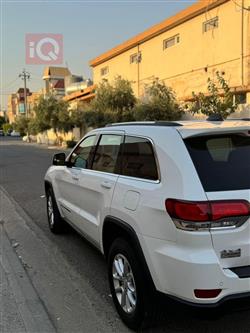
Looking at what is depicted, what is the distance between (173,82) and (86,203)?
24.7 metres

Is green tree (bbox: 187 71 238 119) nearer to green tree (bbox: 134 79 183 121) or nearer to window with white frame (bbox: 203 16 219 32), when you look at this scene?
green tree (bbox: 134 79 183 121)

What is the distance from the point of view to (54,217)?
689 centimetres

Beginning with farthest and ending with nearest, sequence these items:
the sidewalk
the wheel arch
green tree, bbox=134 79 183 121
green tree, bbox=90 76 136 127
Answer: green tree, bbox=90 76 136 127 < green tree, bbox=134 79 183 121 < the sidewalk < the wheel arch

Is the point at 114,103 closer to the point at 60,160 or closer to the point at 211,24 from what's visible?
the point at 211,24

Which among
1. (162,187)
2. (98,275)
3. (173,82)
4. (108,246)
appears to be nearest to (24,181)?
(98,275)

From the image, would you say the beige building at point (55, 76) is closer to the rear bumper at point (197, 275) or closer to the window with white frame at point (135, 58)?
the window with white frame at point (135, 58)

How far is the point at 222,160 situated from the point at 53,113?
42.6 metres

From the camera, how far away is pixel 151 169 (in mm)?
3543

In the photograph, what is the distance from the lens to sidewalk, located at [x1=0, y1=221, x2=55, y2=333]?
388 cm

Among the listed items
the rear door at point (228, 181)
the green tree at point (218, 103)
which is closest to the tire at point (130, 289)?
the rear door at point (228, 181)

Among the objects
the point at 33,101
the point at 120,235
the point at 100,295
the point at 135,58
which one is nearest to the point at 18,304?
the point at 100,295

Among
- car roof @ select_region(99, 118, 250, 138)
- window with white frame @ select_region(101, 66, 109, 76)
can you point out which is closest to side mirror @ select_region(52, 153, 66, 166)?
car roof @ select_region(99, 118, 250, 138)

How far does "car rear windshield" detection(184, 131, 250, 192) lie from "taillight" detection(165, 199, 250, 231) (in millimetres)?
126

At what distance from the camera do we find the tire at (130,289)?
3441mm
